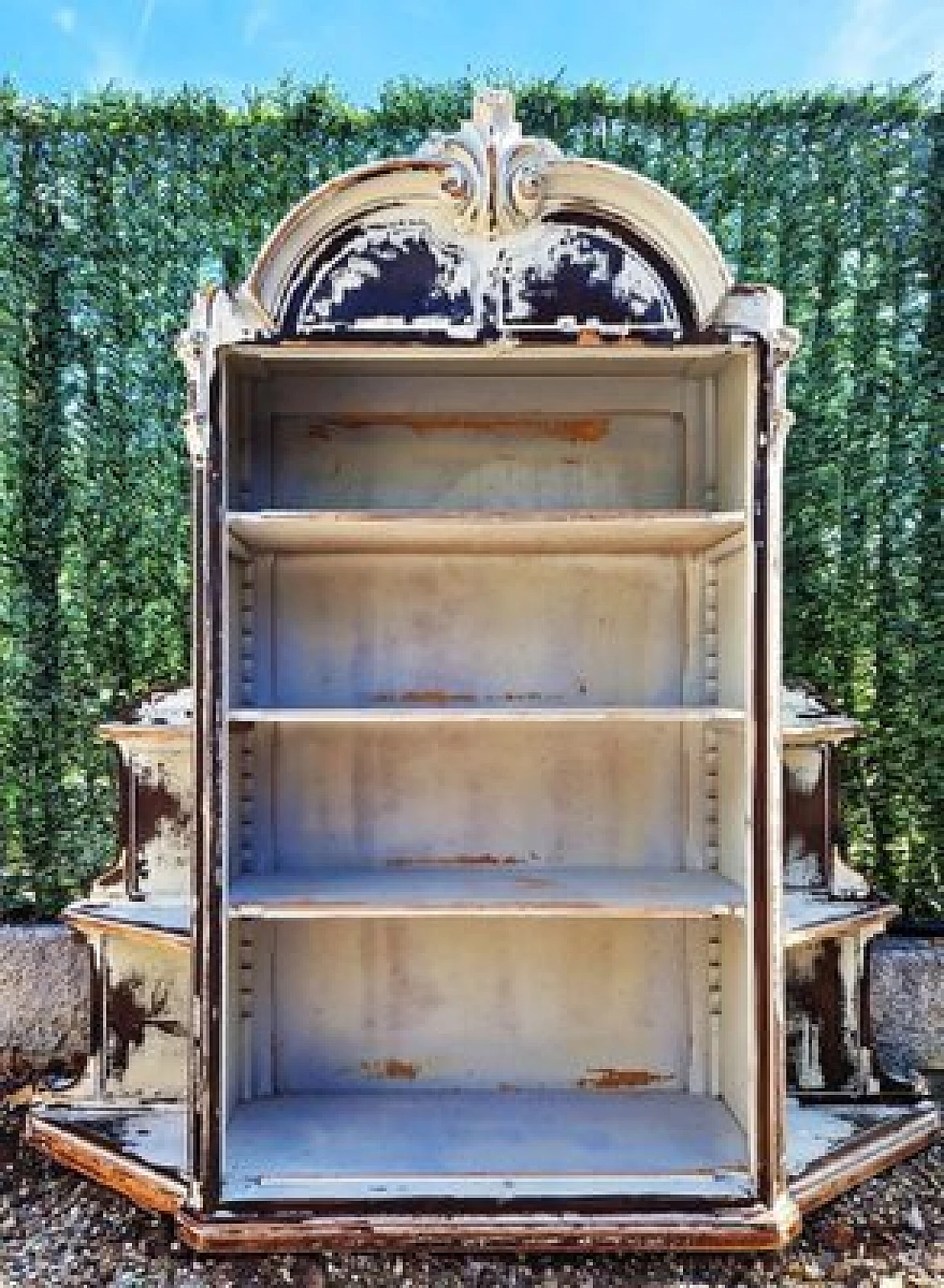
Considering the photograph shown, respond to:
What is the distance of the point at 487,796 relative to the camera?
7.82ft

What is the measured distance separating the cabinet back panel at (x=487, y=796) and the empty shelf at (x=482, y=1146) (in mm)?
517

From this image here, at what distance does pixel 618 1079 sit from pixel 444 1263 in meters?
0.61

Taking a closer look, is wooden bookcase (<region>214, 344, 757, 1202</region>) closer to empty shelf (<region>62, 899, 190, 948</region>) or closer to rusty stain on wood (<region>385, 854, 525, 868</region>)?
rusty stain on wood (<region>385, 854, 525, 868</region>)

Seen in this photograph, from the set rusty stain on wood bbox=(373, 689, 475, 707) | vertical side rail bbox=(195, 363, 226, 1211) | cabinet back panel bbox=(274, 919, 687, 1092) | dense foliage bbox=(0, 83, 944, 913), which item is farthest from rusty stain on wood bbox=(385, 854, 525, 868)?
dense foliage bbox=(0, 83, 944, 913)

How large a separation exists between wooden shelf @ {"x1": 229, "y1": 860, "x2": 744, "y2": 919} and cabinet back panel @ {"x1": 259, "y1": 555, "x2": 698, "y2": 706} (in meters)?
0.38

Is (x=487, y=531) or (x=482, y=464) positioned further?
(x=482, y=464)

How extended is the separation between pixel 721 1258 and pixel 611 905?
66cm

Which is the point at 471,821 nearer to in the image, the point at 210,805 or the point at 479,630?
the point at 479,630

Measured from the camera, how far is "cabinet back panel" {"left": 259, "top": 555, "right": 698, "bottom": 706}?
2357 mm

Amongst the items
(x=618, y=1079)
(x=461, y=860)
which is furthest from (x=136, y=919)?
(x=618, y=1079)

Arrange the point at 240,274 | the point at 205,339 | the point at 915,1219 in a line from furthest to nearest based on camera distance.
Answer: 1. the point at 240,274
2. the point at 915,1219
3. the point at 205,339

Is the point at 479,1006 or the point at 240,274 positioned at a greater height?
the point at 240,274

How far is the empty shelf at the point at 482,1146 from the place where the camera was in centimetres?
193

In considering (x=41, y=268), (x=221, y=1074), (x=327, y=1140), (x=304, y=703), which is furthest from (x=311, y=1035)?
(x=41, y=268)
